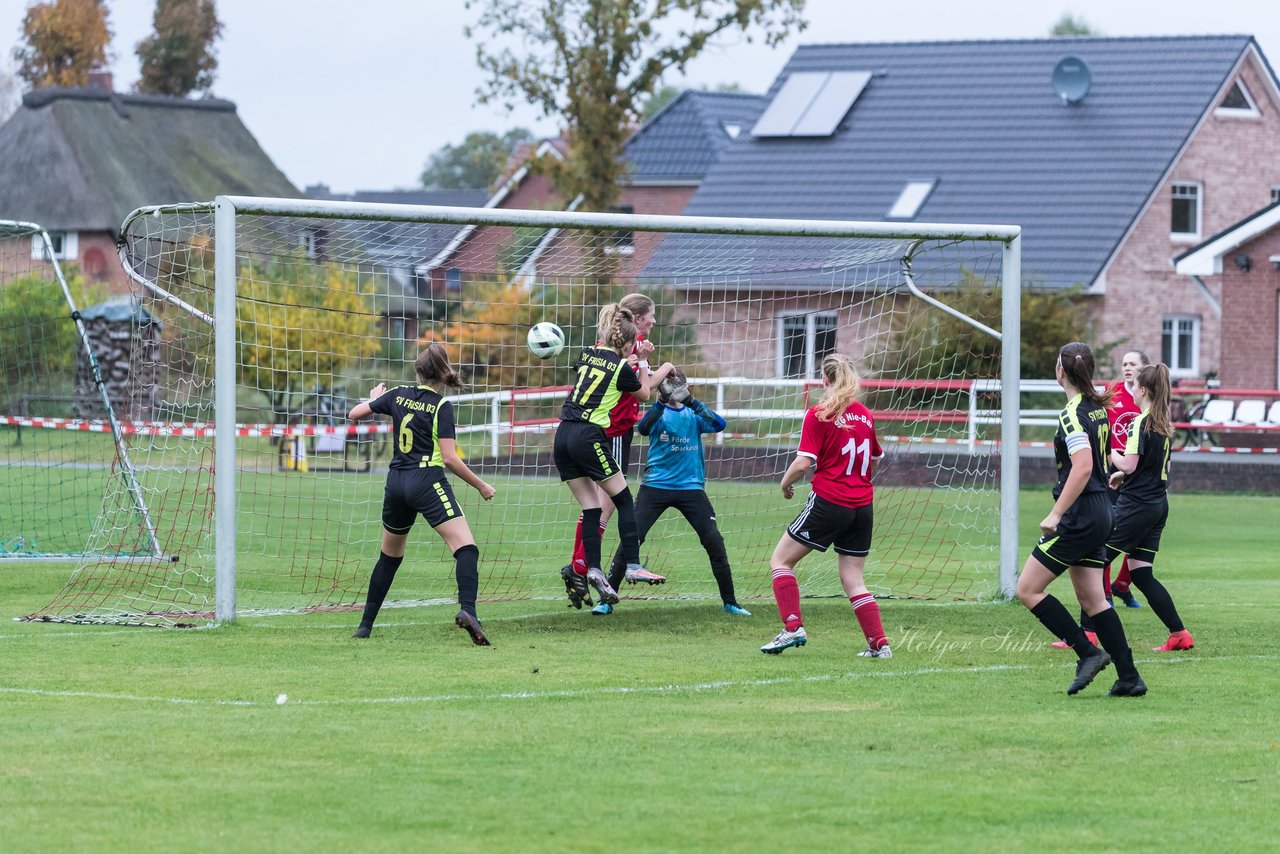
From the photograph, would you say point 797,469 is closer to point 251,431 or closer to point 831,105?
point 251,431

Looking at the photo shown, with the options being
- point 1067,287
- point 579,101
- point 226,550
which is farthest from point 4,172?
point 226,550

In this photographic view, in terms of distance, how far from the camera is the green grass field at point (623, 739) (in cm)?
577

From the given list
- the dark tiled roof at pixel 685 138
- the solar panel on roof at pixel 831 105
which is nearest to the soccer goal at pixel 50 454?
the solar panel on roof at pixel 831 105

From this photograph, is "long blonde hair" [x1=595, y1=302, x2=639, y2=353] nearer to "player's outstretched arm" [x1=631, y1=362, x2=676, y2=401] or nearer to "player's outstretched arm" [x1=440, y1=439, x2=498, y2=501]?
"player's outstretched arm" [x1=631, y1=362, x2=676, y2=401]

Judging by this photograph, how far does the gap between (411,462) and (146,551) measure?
477cm

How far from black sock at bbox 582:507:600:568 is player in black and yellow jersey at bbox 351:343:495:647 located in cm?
121

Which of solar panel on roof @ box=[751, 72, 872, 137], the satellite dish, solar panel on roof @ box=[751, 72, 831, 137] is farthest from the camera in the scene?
solar panel on roof @ box=[751, 72, 831, 137]

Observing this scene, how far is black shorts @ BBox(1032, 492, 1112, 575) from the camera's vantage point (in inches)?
326

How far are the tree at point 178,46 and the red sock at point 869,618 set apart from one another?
63.9 m

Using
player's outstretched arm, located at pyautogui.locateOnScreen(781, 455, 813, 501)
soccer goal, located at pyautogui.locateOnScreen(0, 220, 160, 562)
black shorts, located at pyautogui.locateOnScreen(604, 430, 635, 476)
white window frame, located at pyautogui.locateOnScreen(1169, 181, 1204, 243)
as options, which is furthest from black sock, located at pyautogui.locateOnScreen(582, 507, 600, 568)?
white window frame, located at pyautogui.locateOnScreen(1169, 181, 1204, 243)

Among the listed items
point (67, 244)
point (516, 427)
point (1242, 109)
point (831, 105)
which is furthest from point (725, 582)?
point (67, 244)

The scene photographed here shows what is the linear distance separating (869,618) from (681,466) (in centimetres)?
221

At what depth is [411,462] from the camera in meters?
9.81

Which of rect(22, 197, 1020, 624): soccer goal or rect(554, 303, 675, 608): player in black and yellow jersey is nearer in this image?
rect(554, 303, 675, 608): player in black and yellow jersey
